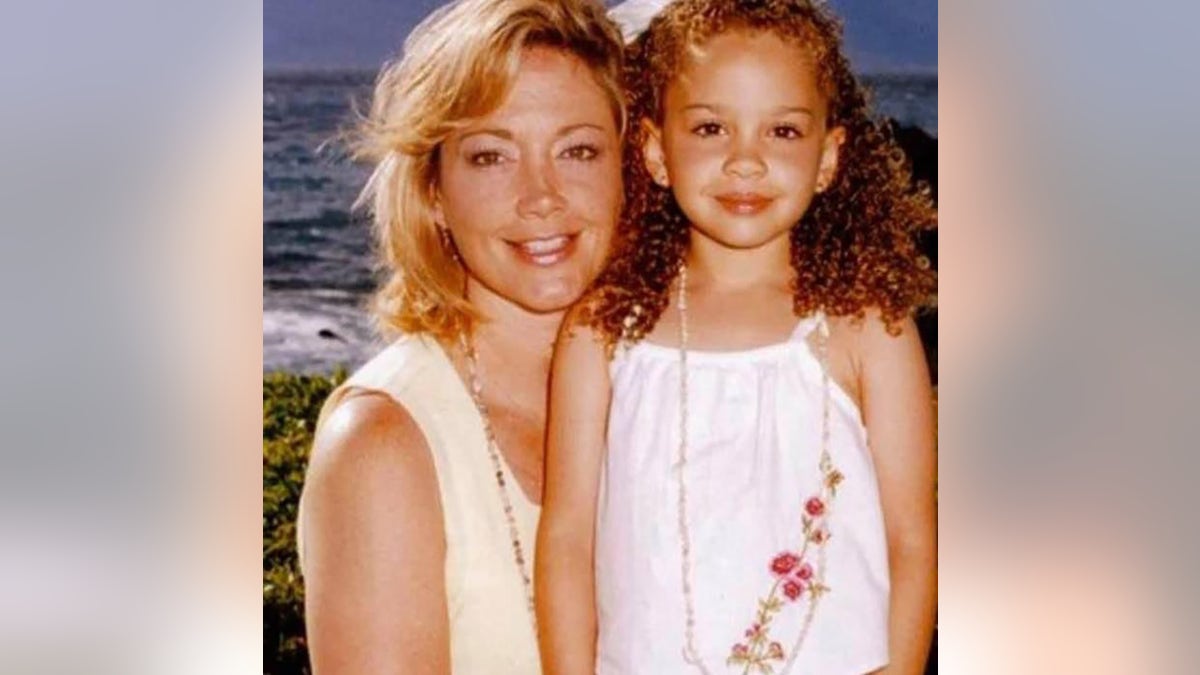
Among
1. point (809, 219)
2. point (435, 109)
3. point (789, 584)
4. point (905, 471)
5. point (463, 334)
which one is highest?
point (435, 109)

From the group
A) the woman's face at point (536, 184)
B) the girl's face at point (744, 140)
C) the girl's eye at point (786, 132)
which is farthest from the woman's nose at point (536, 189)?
the girl's eye at point (786, 132)

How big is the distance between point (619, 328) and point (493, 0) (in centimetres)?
34

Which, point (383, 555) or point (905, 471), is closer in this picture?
point (383, 555)

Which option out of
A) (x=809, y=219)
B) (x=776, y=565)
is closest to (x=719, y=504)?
(x=776, y=565)

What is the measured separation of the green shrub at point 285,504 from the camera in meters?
1.54

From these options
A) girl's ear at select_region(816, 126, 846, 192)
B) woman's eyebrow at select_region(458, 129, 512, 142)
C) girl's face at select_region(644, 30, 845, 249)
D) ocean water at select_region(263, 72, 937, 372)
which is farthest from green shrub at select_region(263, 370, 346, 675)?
girl's ear at select_region(816, 126, 846, 192)

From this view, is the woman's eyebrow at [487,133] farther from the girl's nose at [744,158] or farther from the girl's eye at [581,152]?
the girl's nose at [744,158]

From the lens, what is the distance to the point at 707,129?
1.46 m

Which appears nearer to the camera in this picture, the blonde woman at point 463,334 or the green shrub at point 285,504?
the blonde woman at point 463,334

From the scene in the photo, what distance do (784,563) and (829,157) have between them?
16.1 inches

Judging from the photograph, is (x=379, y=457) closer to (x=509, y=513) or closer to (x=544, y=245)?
(x=509, y=513)
